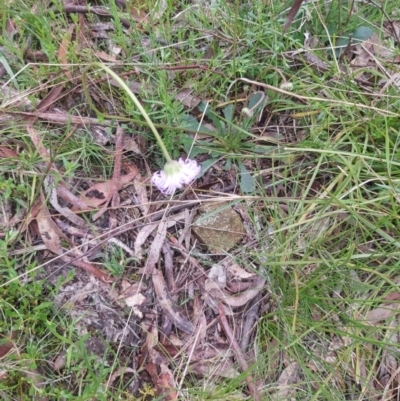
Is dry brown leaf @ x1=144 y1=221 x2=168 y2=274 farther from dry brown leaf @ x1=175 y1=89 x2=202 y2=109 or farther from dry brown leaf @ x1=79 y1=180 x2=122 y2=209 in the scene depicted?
dry brown leaf @ x1=175 y1=89 x2=202 y2=109

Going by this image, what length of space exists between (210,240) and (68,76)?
63 centimetres

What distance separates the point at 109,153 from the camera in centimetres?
131

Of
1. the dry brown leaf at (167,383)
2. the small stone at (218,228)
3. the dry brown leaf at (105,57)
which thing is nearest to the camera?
the dry brown leaf at (167,383)

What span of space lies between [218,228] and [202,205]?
78 mm

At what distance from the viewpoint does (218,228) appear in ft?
4.16

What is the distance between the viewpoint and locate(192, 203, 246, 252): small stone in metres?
1.26

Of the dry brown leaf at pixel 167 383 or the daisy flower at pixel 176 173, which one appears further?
the dry brown leaf at pixel 167 383

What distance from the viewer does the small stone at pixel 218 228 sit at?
1262 mm

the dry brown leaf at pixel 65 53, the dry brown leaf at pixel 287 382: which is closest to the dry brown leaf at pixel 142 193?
the dry brown leaf at pixel 65 53

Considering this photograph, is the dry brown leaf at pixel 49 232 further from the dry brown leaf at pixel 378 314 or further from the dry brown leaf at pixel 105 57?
the dry brown leaf at pixel 378 314

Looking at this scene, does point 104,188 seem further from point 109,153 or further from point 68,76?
point 68,76

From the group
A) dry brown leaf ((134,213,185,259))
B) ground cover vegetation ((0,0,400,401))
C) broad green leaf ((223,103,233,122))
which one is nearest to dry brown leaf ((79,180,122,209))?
ground cover vegetation ((0,0,400,401))

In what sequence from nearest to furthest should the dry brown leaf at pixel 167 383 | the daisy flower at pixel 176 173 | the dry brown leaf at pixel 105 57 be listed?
the daisy flower at pixel 176 173 < the dry brown leaf at pixel 167 383 < the dry brown leaf at pixel 105 57

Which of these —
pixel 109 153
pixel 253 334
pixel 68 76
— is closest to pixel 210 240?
pixel 253 334
